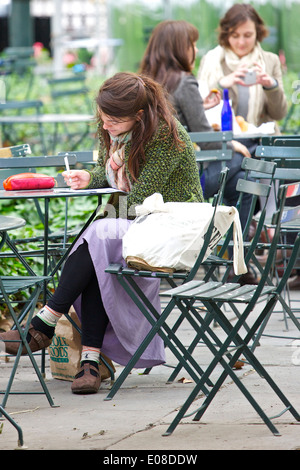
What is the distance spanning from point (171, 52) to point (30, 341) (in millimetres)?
2630

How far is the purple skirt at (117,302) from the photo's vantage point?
4.29 meters

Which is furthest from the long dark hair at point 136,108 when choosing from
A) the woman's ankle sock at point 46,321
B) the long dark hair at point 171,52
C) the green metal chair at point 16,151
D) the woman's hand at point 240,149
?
the woman's hand at point 240,149

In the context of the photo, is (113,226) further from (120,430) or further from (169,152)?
(120,430)

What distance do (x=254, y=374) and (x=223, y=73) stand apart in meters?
3.21

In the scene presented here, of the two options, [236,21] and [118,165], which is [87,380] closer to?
[118,165]

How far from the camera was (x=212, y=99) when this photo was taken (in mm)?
6727

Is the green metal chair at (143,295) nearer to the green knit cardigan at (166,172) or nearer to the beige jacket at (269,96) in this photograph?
the green knit cardigan at (166,172)

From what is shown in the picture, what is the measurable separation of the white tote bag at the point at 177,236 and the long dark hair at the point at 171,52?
230 cm

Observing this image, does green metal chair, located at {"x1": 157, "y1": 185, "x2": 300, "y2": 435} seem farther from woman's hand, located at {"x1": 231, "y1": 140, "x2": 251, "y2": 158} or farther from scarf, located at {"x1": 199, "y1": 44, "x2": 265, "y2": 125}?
scarf, located at {"x1": 199, "y1": 44, "x2": 265, "y2": 125}

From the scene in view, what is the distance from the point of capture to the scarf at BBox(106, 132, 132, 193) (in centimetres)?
453

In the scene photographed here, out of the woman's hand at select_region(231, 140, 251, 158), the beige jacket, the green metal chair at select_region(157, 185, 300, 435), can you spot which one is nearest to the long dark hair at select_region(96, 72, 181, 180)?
the green metal chair at select_region(157, 185, 300, 435)

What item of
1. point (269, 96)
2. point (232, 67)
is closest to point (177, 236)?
point (269, 96)

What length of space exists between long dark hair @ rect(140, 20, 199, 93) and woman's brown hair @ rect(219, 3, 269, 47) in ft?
2.85
